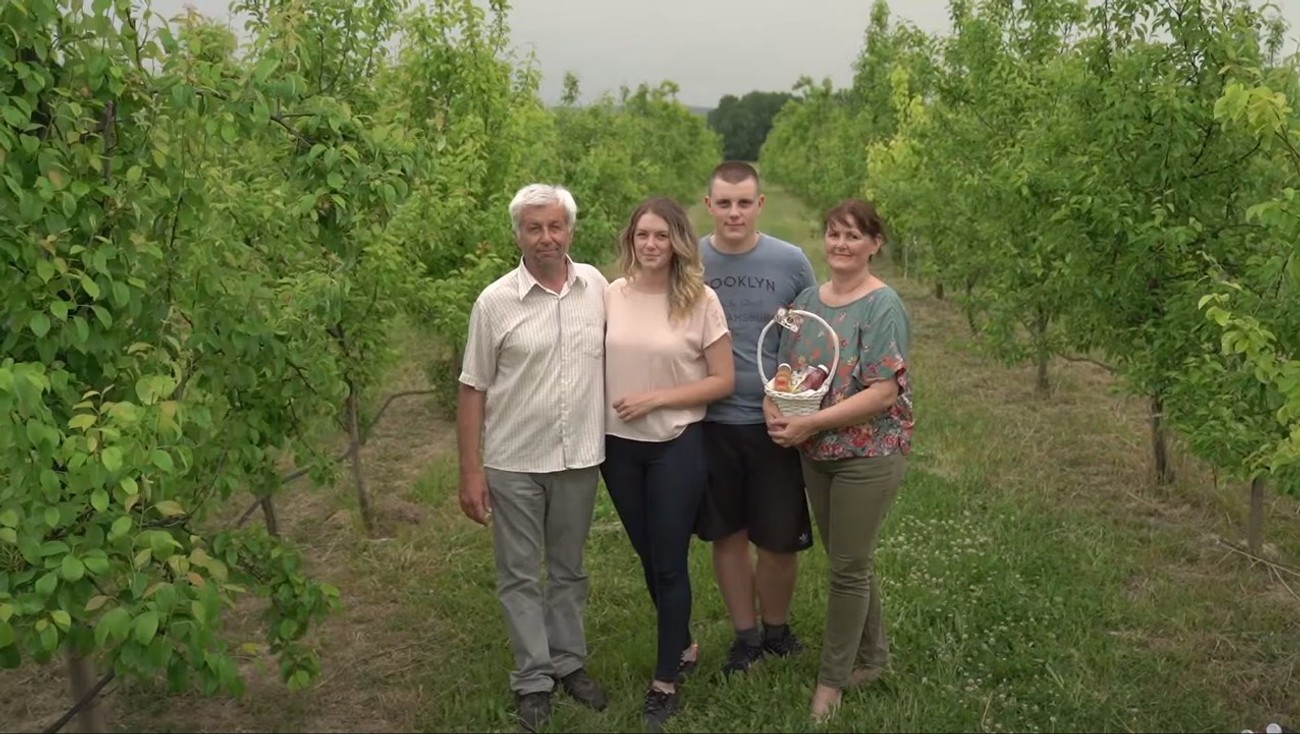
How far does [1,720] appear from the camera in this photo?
4457 millimetres

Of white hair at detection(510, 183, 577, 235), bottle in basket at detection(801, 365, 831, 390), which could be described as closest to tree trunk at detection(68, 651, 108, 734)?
white hair at detection(510, 183, 577, 235)

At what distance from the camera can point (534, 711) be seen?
4.02 m

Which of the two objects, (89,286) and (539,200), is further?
(539,200)

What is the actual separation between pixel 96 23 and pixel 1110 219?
15.5 ft

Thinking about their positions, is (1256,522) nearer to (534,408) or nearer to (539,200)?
(534,408)

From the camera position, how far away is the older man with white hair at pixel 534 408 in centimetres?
372

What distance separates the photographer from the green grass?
4.12 meters

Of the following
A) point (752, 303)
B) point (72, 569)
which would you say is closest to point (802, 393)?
point (752, 303)

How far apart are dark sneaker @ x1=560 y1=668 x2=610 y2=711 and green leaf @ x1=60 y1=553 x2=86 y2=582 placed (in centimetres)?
231

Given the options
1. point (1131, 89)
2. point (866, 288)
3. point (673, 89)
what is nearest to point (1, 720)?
point (866, 288)

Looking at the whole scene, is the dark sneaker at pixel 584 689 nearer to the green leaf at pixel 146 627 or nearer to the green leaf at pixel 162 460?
the green leaf at pixel 146 627

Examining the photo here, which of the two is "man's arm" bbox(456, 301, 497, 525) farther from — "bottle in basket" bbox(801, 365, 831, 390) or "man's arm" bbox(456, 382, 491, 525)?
"bottle in basket" bbox(801, 365, 831, 390)

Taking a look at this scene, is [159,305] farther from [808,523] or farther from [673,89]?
[673,89]

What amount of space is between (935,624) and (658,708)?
5.00 ft
